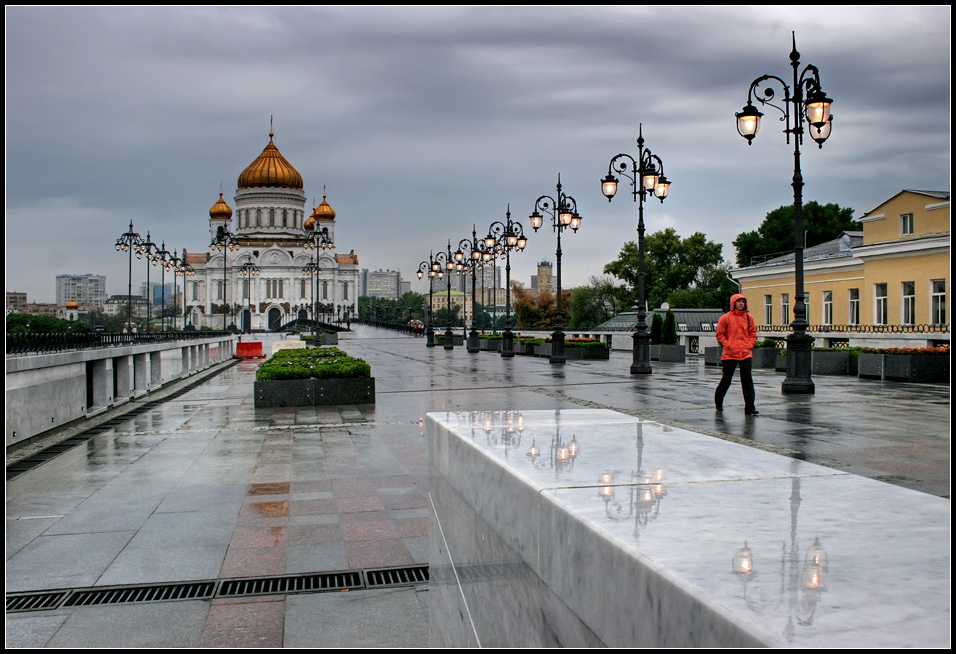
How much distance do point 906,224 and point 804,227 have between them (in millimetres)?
37818

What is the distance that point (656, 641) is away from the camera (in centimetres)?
168

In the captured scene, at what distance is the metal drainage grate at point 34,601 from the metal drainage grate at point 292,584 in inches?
39.7

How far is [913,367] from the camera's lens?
19.0 metres

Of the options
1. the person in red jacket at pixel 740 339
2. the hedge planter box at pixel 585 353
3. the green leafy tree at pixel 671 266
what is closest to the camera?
the person in red jacket at pixel 740 339

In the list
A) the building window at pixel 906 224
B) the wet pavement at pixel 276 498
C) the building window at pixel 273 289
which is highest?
the building window at pixel 273 289

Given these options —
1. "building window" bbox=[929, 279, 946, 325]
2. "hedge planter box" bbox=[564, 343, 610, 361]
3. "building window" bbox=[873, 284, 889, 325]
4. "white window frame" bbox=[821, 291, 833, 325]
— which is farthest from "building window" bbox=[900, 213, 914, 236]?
"hedge planter box" bbox=[564, 343, 610, 361]

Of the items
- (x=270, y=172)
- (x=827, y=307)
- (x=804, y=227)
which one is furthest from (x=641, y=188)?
(x=270, y=172)

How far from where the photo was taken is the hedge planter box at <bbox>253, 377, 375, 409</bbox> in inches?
607

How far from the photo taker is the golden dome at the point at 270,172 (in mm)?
136375

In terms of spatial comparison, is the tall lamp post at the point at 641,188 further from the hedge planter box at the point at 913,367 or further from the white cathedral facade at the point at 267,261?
the white cathedral facade at the point at 267,261

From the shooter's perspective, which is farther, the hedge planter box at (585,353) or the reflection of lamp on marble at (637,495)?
the hedge planter box at (585,353)

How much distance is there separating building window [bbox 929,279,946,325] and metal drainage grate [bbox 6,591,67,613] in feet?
106

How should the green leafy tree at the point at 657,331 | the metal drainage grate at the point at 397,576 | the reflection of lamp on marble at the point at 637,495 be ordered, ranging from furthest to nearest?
the green leafy tree at the point at 657,331 < the metal drainage grate at the point at 397,576 < the reflection of lamp on marble at the point at 637,495

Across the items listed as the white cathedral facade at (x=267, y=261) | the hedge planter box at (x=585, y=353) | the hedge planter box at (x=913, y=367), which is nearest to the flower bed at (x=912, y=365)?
the hedge planter box at (x=913, y=367)
